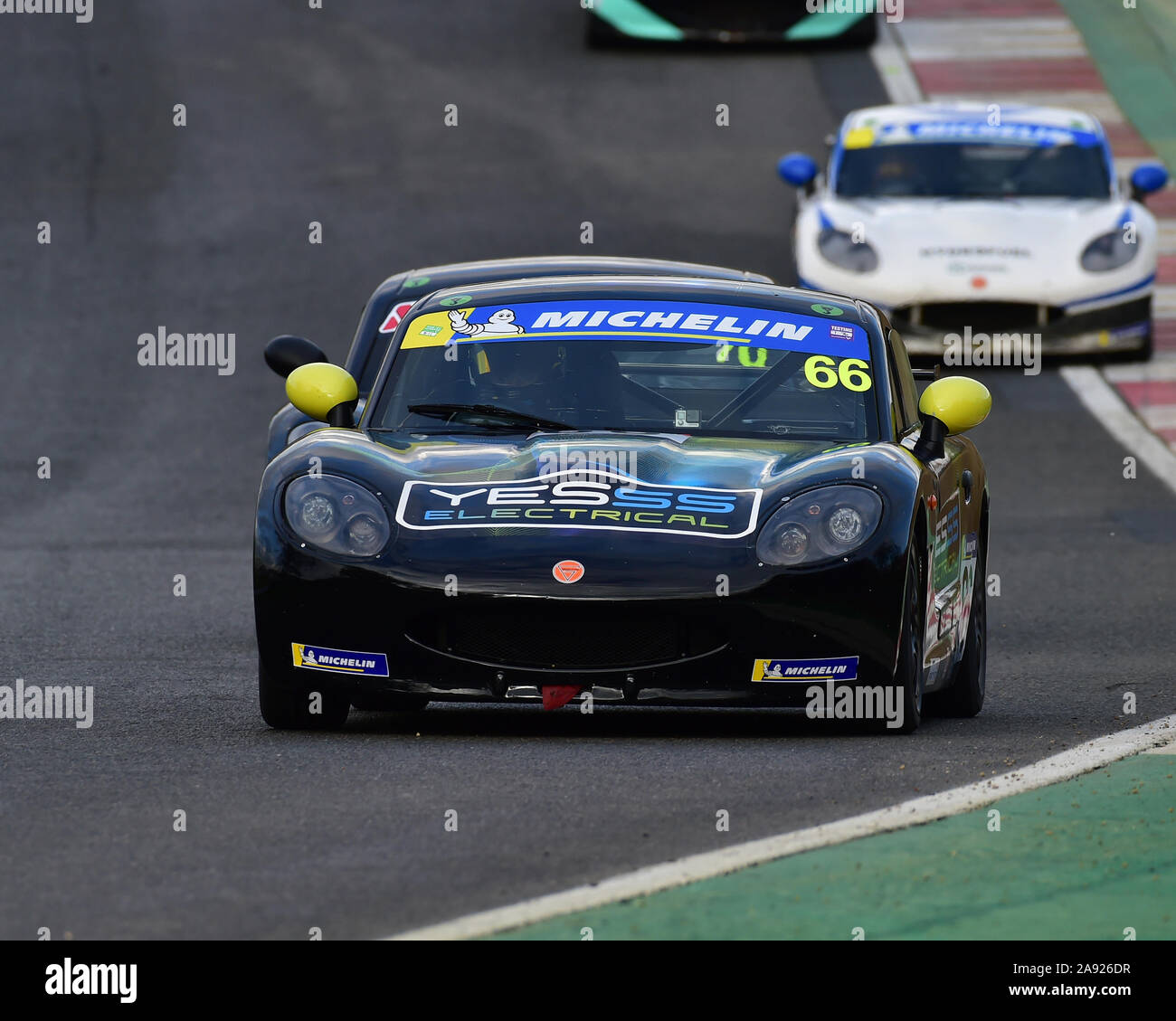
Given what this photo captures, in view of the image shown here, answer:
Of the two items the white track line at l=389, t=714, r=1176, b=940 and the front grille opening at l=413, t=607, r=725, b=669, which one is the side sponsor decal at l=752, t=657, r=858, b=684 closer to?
the front grille opening at l=413, t=607, r=725, b=669

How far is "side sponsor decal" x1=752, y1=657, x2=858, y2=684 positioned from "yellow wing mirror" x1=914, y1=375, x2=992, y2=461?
1109 millimetres

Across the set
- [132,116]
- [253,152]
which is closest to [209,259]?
[253,152]

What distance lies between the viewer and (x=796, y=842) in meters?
5.52

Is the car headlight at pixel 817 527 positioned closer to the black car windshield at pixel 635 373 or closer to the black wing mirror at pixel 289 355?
the black car windshield at pixel 635 373

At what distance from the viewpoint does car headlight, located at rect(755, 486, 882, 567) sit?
6914 millimetres

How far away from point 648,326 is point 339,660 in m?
1.65

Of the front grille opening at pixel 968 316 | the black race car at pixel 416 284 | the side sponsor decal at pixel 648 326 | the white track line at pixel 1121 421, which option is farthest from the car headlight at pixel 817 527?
the front grille opening at pixel 968 316

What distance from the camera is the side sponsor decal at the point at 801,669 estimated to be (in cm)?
691

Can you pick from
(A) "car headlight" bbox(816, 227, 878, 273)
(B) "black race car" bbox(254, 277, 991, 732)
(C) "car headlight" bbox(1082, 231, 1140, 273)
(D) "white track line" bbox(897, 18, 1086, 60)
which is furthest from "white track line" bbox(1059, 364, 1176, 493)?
(D) "white track line" bbox(897, 18, 1086, 60)

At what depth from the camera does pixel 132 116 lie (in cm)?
2434

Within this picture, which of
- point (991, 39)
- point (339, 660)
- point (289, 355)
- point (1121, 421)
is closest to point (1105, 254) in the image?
point (1121, 421)

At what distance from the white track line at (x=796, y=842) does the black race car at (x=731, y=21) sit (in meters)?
19.9

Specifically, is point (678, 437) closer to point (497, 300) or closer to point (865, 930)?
point (497, 300)

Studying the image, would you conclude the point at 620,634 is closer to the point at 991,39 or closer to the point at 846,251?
the point at 846,251
